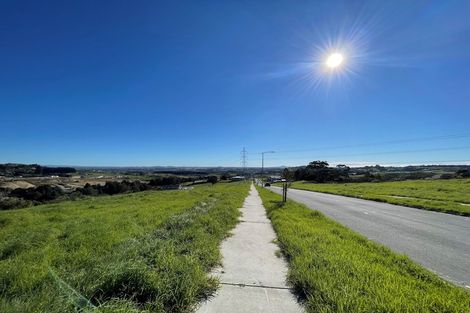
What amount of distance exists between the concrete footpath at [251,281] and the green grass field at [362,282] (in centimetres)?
27

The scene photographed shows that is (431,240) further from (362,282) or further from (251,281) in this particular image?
(251,281)

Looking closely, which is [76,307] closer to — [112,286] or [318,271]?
[112,286]

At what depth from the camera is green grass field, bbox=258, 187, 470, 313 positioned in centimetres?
324

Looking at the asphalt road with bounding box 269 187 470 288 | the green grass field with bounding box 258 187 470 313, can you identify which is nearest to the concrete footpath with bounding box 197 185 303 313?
the green grass field with bounding box 258 187 470 313

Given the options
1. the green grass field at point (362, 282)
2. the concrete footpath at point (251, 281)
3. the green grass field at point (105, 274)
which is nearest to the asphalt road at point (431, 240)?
the green grass field at point (362, 282)

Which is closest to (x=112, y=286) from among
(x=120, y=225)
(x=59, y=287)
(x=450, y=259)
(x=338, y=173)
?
(x=59, y=287)

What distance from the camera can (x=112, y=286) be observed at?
326 centimetres

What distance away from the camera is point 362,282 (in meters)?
3.84

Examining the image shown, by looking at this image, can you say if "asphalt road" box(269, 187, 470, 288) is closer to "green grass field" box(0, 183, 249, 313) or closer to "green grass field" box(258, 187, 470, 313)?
"green grass field" box(258, 187, 470, 313)

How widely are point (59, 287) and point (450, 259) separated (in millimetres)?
8523

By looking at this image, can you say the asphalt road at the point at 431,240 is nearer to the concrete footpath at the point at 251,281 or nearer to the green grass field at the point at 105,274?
the concrete footpath at the point at 251,281

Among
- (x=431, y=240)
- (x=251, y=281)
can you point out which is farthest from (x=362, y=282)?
(x=431, y=240)

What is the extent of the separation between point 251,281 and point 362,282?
1803 millimetres

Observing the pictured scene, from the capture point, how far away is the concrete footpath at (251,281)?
3426mm
